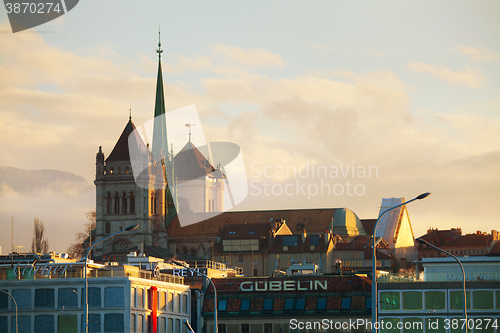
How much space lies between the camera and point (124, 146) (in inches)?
6836

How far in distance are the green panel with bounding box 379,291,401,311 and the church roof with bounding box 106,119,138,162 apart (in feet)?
314

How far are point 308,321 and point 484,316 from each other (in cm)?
1582

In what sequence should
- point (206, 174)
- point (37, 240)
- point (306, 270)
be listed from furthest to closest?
1. point (206, 174)
2. point (37, 240)
3. point (306, 270)

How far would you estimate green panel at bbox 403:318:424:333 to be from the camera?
80500mm

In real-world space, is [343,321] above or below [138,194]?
below

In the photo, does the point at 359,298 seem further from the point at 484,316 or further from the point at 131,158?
the point at 131,158

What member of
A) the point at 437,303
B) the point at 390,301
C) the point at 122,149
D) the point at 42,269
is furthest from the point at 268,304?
the point at 122,149

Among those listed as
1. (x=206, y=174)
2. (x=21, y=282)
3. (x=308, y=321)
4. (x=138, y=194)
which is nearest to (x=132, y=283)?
(x=21, y=282)

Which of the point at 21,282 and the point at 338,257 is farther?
the point at 338,257

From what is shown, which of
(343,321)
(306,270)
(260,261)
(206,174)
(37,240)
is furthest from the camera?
(206,174)

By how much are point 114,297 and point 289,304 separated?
17.3 metres

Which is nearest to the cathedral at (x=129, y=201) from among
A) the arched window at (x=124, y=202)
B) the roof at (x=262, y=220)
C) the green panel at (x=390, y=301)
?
the arched window at (x=124, y=202)

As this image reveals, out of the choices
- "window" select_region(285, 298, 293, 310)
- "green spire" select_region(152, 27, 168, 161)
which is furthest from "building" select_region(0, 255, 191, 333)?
"green spire" select_region(152, 27, 168, 161)

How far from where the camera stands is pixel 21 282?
80.7 metres
